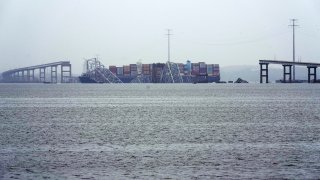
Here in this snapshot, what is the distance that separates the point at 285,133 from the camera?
70.3 feet

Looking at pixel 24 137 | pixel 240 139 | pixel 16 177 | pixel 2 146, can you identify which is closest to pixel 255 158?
pixel 240 139

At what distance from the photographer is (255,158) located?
13969 millimetres

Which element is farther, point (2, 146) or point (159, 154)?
point (2, 146)

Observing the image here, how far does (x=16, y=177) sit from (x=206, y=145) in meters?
7.85

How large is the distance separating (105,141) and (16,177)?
747 centimetres

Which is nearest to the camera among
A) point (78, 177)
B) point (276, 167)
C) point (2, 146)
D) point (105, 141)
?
point (78, 177)

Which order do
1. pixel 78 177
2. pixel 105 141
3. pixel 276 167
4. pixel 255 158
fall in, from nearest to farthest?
pixel 78 177
pixel 276 167
pixel 255 158
pixel 105 141

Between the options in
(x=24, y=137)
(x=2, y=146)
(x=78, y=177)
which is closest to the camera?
(x=78, y=177)

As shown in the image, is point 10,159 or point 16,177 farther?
point 10,159

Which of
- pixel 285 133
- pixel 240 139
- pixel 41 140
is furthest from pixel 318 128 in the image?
pixel 41 140

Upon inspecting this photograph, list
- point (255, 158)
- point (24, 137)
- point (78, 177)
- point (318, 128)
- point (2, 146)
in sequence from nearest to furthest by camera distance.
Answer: point (78, 177) → point (255, 158) → point (2, 146) → point (24, 137) → point (318, 128)

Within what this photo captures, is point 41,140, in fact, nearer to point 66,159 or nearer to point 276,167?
point 66,159

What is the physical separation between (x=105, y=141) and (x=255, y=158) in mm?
6843

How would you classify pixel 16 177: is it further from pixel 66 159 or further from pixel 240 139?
pixel 240 139
